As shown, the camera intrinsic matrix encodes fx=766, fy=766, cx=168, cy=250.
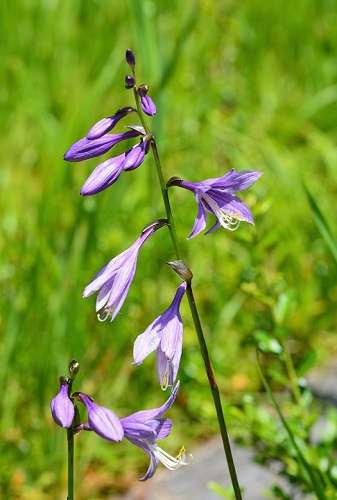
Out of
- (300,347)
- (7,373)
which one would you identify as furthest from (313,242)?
(7,373)

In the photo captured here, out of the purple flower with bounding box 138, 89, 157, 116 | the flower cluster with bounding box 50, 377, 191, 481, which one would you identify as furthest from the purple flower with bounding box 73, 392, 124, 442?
the purple flower with bounding box 138, 89, 157, 116

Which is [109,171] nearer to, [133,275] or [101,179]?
[101,179]

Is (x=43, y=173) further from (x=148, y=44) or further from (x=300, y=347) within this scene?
(x=300, y=347)

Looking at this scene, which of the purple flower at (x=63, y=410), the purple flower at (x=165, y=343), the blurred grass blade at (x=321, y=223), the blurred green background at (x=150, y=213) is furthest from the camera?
→ the blurred green background at (x=150, y=213)

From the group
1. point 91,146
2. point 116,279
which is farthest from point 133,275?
point 91,146

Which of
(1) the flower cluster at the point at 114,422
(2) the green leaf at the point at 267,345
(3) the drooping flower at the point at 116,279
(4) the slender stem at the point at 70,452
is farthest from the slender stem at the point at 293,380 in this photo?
(4) the slender stem at the point at 70,452

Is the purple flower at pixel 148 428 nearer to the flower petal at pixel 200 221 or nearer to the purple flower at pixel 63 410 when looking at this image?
the purple flower at pixel 63 410
